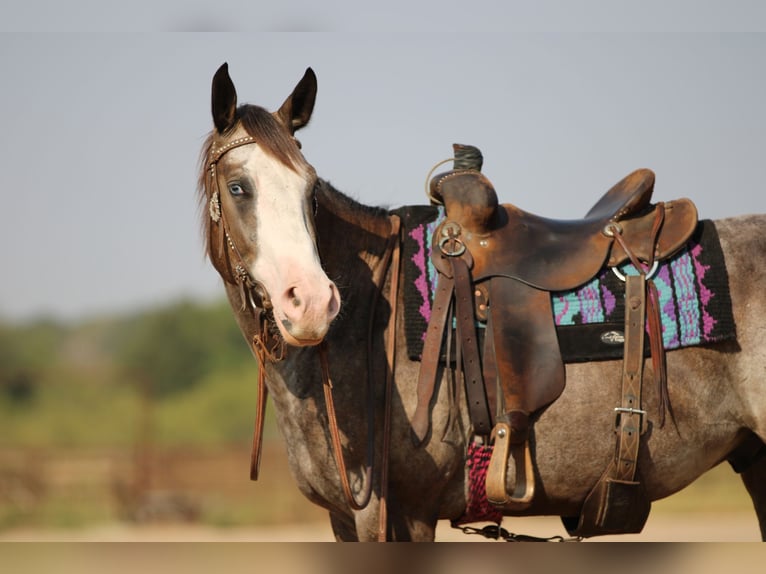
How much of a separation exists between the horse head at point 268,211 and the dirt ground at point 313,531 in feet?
34.0

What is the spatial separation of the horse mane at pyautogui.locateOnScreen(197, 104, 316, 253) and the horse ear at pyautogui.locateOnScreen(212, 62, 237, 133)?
0.03m

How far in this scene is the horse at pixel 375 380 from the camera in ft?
9.62

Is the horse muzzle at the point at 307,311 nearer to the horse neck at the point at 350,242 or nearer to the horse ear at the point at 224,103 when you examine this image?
the horse neck at the point at 350,242

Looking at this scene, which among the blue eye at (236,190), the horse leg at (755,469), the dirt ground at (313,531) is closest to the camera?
the blue eye at (236,190)

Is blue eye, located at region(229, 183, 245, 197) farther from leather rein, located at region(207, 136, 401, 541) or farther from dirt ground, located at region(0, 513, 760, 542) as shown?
dirt ground, located at region(0, 513, 760, 542)

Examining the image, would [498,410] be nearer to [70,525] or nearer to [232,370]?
[70,525]

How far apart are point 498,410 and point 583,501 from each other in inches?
21.7

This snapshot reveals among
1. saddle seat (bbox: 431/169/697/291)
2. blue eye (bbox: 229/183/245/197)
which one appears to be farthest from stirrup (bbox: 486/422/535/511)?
blue eye (bbox: 229/183/245/197)

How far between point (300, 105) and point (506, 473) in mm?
1658

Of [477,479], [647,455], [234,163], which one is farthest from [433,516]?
[234,163]

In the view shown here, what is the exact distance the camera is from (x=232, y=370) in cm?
3259

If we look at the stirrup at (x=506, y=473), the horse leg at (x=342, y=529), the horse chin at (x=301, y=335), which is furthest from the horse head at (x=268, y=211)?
the horse leg at (x=342, y=529)

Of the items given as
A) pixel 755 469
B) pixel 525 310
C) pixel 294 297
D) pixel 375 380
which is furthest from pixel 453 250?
pixel 755 469

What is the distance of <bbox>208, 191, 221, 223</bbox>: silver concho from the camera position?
2.99 metres
